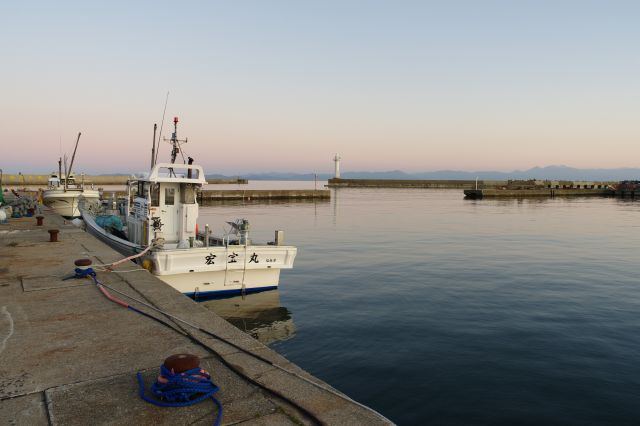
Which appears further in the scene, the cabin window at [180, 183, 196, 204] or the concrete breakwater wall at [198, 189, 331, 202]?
the concrete breakwater wall at [198, 189, 331, 202]

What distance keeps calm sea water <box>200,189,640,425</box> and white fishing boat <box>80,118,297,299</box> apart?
1099 mm

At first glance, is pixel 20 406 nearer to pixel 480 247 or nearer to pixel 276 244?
pixel 276 244

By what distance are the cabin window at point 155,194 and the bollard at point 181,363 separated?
37.2 ft

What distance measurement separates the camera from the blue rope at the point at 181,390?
4.43 meters

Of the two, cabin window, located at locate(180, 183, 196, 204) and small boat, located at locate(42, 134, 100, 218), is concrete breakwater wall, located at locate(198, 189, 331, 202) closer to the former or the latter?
small boat, located at locate(42, 134, 100, 218)

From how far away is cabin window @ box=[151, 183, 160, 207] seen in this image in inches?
592

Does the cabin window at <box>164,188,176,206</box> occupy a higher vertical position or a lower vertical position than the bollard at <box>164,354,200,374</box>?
higher

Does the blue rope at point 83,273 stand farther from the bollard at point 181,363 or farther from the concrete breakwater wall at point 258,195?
the concrete breakwater wall at point 258,195

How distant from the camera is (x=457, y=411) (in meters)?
7.55

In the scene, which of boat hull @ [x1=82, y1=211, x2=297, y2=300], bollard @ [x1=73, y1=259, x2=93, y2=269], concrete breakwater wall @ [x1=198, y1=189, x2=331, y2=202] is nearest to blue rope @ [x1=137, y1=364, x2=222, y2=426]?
bollard @ [x1=73, y1=259, x2=93, y2=269]

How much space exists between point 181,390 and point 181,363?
28 cm

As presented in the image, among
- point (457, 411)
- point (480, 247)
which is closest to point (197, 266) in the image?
point (457, 411)

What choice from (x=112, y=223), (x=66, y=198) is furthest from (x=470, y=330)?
(x=66, y=198)

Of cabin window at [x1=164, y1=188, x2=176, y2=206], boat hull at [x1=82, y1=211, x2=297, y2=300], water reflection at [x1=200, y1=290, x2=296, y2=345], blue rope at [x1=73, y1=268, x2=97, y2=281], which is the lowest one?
water reflection at [x1=200, y1=290, x2=296, y2=345]
